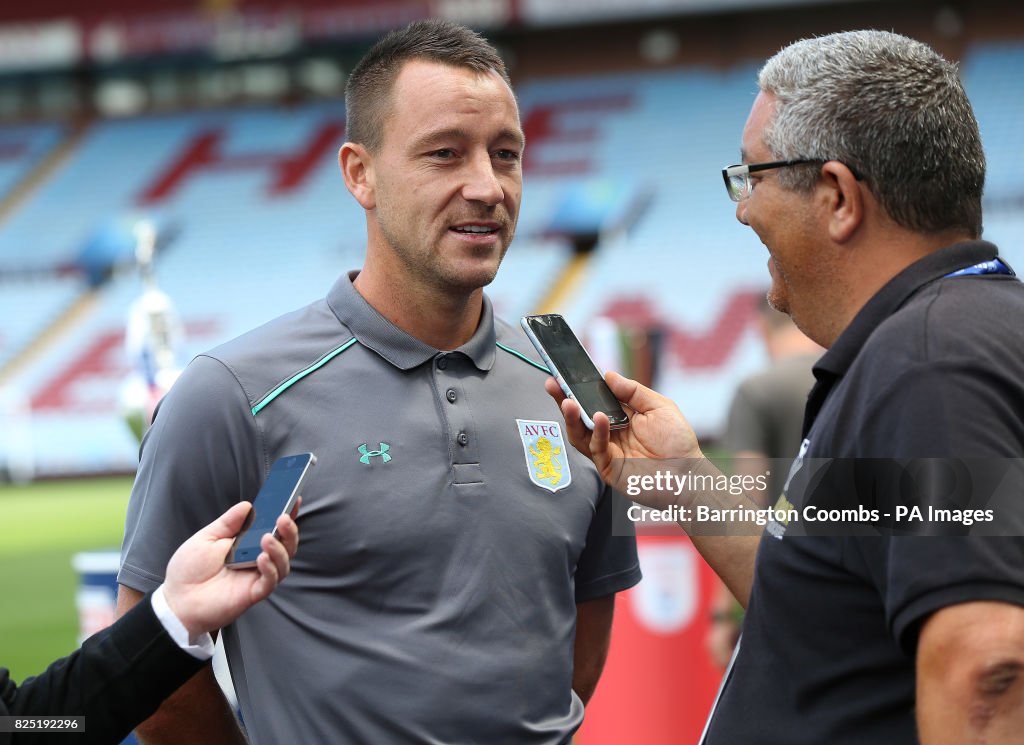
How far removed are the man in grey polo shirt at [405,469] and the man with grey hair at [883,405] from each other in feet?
1.85

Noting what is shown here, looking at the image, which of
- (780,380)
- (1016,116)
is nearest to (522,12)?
(1016,116)

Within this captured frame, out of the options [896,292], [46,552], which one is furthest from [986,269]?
[46,552]

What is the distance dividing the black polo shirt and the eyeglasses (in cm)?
27

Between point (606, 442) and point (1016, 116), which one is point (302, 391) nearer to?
point (606, 442)

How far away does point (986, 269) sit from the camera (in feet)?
5.77

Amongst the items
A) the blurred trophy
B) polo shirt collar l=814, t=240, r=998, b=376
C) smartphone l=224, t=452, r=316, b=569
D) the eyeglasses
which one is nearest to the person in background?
the eyeglasses

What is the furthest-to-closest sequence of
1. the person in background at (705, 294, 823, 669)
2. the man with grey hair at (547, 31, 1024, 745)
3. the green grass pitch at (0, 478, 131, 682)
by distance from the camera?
the green grass pitch at (0, 478, 131, 682) → the person in background at (705, 294, 823, 669) → the man with grey hair at (547, 31, 1024, 745)

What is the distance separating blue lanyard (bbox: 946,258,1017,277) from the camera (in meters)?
1.74

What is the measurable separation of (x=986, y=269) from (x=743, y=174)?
45 cm

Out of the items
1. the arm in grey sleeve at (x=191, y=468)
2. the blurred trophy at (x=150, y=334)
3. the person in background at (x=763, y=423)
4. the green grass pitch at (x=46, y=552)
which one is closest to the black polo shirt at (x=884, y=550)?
the arm in grey sleeve at (x=191, y=468)

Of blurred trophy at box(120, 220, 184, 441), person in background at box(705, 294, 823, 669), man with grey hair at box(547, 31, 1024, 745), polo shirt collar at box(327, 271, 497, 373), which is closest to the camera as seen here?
man with grey hair at box(547, 31, 1024, 745)

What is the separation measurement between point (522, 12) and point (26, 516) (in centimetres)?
1128

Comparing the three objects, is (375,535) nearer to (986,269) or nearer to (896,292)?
(896,292)

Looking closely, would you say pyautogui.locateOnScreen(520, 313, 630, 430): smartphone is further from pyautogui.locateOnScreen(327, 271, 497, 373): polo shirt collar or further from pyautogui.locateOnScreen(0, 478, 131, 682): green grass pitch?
pyautogui.locateOnScreen(0, 478, 131, 682): green grass pitch
